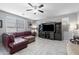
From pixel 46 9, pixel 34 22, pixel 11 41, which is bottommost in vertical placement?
pixel 11 41

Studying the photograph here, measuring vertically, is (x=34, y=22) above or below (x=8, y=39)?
above

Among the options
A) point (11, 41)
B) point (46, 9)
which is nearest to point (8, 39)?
point (11, 41)

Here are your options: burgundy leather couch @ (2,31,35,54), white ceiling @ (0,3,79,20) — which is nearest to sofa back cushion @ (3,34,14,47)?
burgundy leather couch @ (2,31,35,54)

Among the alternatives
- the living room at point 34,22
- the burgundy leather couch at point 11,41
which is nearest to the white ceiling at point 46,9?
the living room at point 34,22

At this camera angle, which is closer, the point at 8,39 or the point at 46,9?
the point at 46,9

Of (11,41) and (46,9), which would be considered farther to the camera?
(11,41)

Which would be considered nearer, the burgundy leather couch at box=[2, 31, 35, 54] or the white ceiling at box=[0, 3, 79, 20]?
the white ceiling at box=[0, 3, 79, 20]

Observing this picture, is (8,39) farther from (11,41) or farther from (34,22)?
(34,22)

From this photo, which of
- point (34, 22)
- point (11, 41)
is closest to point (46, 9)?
point (34, 22)

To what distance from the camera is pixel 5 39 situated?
3354mm

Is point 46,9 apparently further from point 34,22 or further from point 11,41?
point 11,41

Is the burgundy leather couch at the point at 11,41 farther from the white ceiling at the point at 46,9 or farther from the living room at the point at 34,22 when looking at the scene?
the white ceiling at the point at 46,9

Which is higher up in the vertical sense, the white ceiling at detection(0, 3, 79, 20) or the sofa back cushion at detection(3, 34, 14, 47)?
the white ceiling at detection(0, 3, 79, 20)

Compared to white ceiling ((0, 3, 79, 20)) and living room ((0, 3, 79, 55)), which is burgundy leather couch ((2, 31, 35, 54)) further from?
white ceiling ((0, 3, 79, 20))
